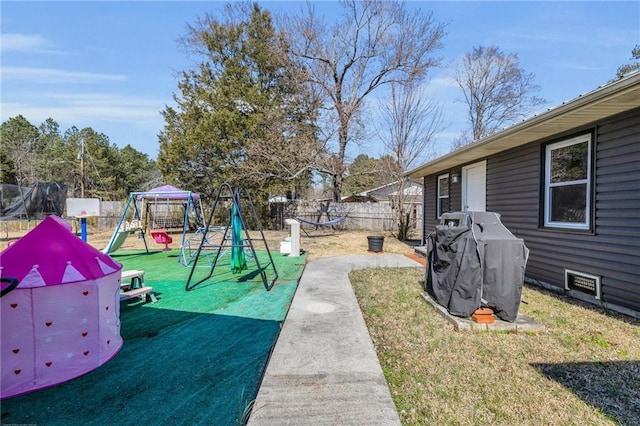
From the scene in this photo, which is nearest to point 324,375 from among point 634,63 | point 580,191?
point 580,191

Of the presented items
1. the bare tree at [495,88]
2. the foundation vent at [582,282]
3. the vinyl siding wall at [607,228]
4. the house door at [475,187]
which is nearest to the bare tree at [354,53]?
the bare tree at [495,88]

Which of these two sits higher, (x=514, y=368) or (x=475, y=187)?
(x=475, y=187)

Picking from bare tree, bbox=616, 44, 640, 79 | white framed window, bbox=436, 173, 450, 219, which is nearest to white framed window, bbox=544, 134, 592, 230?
white framed window, bbox=436, 173, 450, 219

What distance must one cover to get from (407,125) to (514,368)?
1151cm

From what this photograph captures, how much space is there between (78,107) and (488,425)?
1227cm

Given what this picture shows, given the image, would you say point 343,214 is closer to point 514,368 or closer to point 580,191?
point 580,191

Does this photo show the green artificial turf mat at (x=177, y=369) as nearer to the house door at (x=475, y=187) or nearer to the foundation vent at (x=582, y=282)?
the foundation vent at (x=582, y=282)

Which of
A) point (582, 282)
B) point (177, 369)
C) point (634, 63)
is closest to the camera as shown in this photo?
point (177, 369)

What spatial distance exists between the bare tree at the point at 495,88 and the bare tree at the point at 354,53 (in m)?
7.51

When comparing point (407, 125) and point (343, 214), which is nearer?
point (407, 125)

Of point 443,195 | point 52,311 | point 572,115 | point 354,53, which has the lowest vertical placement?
point 52,311

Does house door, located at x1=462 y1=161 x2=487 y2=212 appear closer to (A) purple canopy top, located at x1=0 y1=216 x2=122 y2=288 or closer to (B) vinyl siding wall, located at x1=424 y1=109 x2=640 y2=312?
(B) vinyl siding wall, located at x1=424 y1=109 x2=640 y2=312

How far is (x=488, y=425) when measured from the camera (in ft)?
6.04

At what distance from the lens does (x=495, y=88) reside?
69.5 feet
